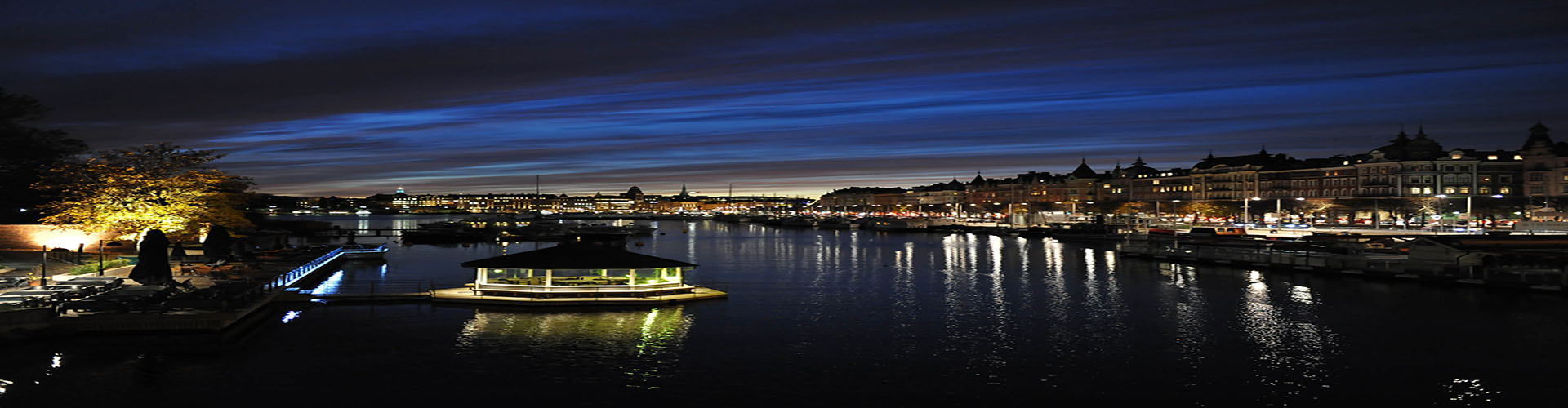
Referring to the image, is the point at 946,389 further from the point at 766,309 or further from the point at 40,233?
the point at 40,233

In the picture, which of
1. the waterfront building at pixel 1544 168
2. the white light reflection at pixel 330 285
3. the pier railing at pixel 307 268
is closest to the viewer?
the pier railing at pixel 307 268

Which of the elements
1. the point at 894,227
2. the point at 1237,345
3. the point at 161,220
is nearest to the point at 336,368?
the point at 1237,345

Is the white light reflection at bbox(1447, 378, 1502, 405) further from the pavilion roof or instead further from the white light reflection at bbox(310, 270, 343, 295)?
the white light reflection at bbox(310, 270, 343, 295)

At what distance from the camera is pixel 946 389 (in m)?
22.0

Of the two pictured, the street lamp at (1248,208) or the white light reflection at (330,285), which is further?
the street lamp at (1248,208)

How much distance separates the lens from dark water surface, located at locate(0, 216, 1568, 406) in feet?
69.3

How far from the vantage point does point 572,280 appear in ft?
111

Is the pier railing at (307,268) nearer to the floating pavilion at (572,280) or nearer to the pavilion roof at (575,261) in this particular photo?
the floating pavilion at (572,280)

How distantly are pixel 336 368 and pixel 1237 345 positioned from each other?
2445cm

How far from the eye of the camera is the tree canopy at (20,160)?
190 feet

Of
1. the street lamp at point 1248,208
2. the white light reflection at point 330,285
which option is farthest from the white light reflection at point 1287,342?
the street lamp at point 1248,208

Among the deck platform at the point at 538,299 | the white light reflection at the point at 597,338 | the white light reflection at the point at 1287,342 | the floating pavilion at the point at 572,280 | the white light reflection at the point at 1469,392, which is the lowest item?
the white light reflection at the point at 1469,392

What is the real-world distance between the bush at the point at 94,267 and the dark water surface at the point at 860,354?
10236 millimetres

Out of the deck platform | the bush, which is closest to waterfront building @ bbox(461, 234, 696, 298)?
the deck platform
